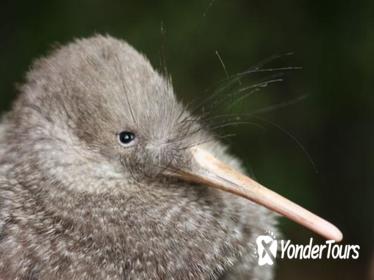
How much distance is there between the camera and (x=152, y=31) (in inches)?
142

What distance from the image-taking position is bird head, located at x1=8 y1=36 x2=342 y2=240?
6.15ft

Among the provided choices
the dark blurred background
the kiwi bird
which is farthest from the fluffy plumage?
the dark blurred background

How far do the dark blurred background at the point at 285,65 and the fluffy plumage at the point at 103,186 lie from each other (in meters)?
1.47

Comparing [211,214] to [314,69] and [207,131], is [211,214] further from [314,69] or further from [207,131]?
[314,69]

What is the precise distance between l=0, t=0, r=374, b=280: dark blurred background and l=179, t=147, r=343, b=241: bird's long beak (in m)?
1.47

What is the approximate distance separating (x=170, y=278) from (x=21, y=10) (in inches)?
88.3

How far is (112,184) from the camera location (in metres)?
1.89

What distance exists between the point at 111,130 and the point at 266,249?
1.84 ft

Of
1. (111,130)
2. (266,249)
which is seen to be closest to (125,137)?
(111,130)

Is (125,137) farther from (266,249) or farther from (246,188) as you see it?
(266,249)

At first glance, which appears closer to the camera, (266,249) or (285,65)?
(266,249)

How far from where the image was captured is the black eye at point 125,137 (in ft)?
6.33

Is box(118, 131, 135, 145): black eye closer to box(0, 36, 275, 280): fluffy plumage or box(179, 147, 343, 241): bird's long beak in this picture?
box(0, 36, 275, 280): fluffy plumage

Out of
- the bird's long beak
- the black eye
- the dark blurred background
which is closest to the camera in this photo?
the bird's long beak
